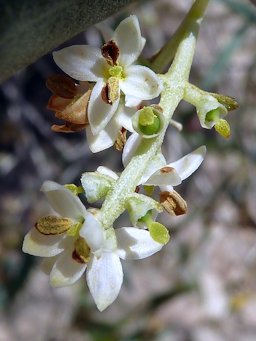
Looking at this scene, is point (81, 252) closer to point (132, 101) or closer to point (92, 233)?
point (92, 233)

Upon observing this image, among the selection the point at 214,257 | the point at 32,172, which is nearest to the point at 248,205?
the point at 214,257

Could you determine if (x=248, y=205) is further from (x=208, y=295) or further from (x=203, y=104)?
(x=203, y=104)

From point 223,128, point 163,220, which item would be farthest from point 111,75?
point 163,220

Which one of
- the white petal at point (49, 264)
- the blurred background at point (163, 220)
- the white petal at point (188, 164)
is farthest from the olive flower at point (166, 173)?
the blurred background at point (163, 220)

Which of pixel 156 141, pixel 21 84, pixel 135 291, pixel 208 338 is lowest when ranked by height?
pixel 208 338

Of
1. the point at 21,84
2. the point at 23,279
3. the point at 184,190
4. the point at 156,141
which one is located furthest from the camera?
the point at 184,190

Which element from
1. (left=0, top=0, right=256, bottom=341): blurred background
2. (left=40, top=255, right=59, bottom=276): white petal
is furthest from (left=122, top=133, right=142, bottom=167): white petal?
(left=0, top=0, right=256, bottom=341): blurred background
